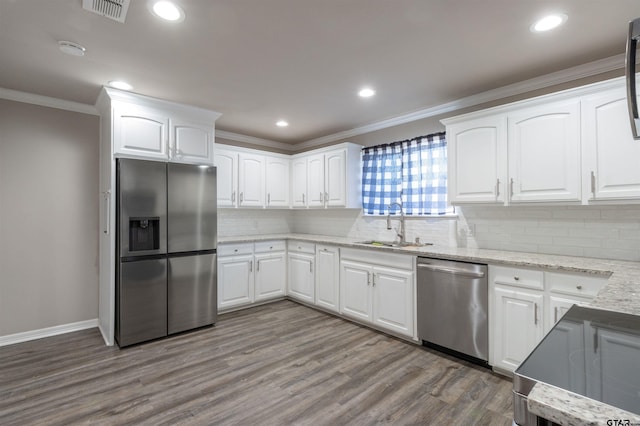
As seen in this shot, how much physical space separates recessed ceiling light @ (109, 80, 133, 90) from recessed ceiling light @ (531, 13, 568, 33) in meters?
3.35

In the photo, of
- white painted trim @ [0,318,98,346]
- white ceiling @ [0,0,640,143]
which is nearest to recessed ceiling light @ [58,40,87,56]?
white ceiling @ [0,0,640,143]

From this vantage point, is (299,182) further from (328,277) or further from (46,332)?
(46,332)

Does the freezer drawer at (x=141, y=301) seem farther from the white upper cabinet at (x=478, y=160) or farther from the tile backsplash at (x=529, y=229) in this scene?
the white upper cabinet at (x=478, y=160)

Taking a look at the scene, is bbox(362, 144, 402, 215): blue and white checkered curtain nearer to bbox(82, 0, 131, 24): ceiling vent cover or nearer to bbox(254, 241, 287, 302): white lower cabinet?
bbox(254, 241, 287, 302): white lower cabinet

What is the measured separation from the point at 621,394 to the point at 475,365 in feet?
8.04

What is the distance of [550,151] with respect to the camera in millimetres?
2525

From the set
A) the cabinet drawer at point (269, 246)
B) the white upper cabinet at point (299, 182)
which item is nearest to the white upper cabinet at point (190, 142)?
the cabinet drawer at point (269, 246)

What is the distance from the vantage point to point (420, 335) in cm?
306

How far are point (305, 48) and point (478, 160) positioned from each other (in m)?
1.86

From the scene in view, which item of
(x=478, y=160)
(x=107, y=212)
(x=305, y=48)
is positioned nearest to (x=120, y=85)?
(x=107, y=212)

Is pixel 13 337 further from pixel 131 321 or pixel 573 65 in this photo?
pixel 573 65

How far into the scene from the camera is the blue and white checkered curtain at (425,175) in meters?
3.54

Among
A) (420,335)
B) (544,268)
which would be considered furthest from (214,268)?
(544,268)

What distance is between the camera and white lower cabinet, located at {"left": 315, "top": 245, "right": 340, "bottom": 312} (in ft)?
12.9
